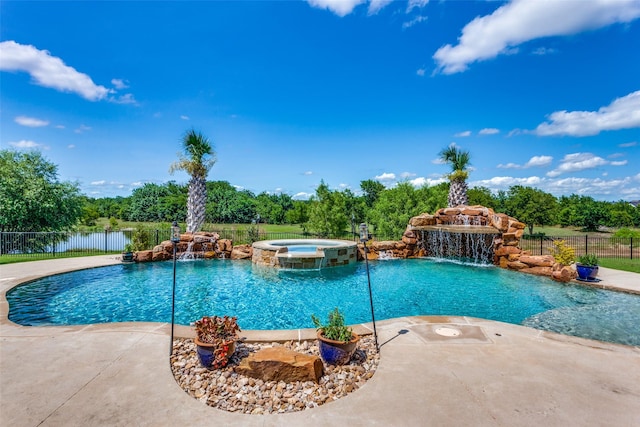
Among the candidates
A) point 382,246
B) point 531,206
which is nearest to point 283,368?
point 382,246

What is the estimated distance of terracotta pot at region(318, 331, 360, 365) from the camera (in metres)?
4.26

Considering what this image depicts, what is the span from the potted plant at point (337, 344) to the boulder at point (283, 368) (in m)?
0.35

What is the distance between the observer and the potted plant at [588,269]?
998 centimetres

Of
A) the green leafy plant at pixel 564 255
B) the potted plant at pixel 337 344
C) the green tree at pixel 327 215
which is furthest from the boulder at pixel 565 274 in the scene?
the green tree at pixel 327 215

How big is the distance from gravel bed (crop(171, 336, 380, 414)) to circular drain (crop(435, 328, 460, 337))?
1.62 m

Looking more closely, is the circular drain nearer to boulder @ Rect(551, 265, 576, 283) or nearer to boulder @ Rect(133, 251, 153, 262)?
boulder @ Rect(551, 265, 576, 283)

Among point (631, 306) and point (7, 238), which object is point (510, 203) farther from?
point (7, 238)

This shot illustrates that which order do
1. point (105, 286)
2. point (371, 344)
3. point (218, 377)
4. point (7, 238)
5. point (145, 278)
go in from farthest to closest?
point (7, 238)
point (145, 278)
point (105, 286)
point (371, 344)
point (218, 377)

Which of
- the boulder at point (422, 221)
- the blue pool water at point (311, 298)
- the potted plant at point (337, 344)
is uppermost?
the boulder at point (422, 221)

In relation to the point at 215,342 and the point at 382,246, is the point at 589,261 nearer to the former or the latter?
the point at 382,246

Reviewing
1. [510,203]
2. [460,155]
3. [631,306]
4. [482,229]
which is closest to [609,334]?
[631,306]

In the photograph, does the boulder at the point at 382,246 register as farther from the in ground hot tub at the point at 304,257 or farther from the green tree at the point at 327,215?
the green tree at the point at 327,215

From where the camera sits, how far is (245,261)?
15289mm

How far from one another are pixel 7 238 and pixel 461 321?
70.8 feet
